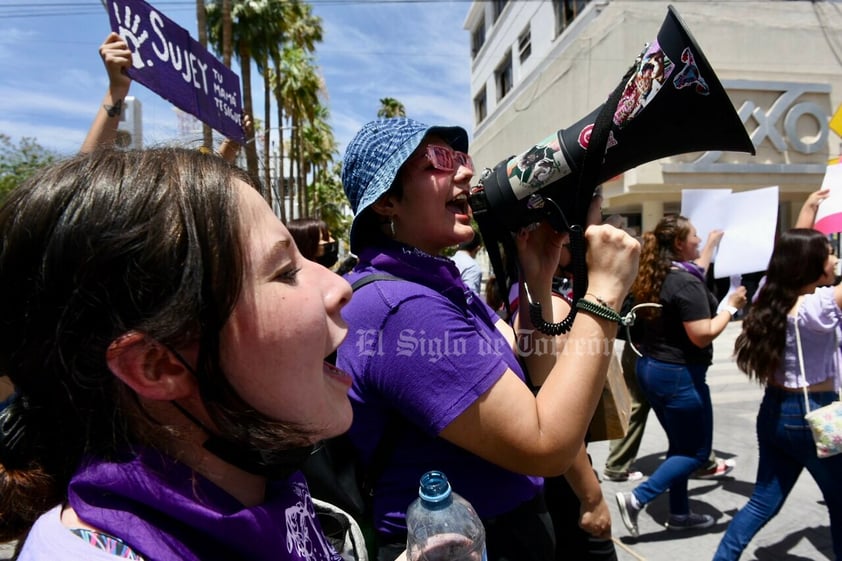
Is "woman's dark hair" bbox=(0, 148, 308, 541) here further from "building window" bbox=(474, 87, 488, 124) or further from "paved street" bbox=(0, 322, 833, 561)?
"building window" bbox=(474, 87, 488, 124)

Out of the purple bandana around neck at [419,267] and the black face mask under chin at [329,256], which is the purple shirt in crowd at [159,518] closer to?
the purple bandana around neck at [419,267]

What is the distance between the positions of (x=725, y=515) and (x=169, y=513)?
13.1 feet

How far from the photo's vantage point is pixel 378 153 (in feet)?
5.15

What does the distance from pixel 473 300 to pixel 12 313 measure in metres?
1.15

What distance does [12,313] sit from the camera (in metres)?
0.72

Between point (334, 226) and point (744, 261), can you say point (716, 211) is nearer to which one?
point (744, 261)

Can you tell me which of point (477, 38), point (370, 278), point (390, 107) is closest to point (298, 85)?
point (390, 107)

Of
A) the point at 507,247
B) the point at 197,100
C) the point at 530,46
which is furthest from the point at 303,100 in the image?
the point at 507,247

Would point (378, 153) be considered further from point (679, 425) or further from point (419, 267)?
point (679, 425)

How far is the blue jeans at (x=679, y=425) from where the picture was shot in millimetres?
3336

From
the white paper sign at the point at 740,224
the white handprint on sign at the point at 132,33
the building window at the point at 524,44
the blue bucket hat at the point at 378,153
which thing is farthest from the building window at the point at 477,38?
the blue bucket hat at the point at 378,153

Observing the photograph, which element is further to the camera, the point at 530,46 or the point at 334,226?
the point at 334,226

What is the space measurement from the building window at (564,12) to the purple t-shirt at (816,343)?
65.8 feet

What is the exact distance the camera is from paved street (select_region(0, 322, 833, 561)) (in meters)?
3.17
